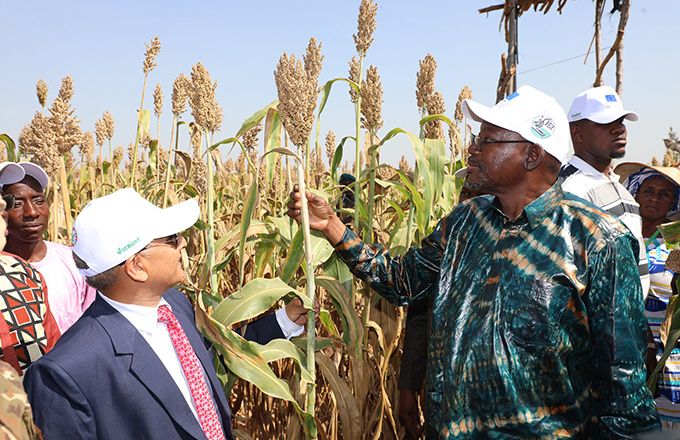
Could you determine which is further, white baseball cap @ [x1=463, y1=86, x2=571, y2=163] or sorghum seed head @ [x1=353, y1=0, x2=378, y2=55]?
sorghum seed head @ [x1=353, y1=0, x2=378, y2=55]

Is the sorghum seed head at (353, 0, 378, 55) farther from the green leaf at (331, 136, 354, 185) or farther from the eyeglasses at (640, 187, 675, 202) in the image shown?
the eyeglasses at (640, 187, 675, 202)

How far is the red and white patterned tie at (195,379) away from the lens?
164 cm

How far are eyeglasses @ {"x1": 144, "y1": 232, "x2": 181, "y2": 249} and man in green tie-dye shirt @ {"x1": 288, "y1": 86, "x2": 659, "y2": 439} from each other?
816 mm

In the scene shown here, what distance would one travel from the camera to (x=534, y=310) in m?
1.59

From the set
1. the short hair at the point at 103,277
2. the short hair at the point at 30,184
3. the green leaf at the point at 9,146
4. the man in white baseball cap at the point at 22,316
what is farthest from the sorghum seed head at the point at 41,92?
the short hair at the point at 103,277

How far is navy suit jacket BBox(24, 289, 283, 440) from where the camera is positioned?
1.38 m

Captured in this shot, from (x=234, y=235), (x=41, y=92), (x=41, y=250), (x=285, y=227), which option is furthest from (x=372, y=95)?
(x=41, y=92)

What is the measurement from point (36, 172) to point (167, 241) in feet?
3.90

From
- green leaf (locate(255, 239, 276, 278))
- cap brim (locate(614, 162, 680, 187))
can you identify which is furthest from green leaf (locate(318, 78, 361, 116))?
cap brim (locate(614, 162, 680, 187))

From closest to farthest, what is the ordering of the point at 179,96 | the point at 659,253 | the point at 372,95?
the point at 372,95 < the point at 659,253 < the point at 179,96

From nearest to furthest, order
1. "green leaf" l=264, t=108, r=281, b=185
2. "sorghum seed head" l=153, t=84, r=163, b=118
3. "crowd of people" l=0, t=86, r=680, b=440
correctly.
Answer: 1. "crowd of people" l=0, t=86, r=680, b=440
2. "green leaf" l=264, t=108, r=281, b=185
3. "sorghum seed head" l=153, t=84, r=163, b=118

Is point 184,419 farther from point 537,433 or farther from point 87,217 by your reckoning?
point 537,433

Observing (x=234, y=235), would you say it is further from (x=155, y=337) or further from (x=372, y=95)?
(x=372, y=95)

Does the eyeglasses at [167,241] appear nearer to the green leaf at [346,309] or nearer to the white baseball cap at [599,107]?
the green leaf at [346,309]
